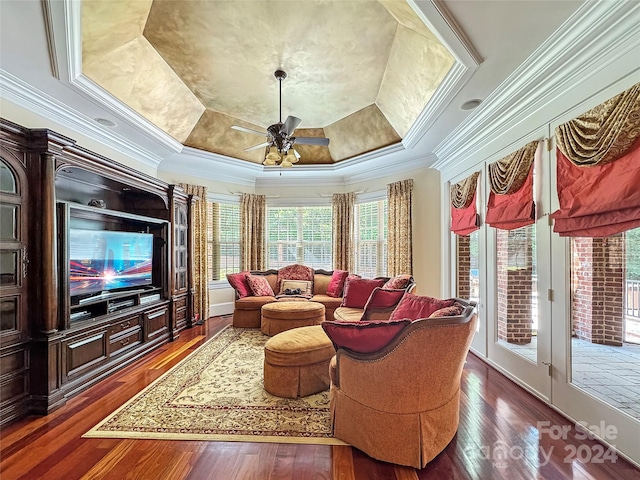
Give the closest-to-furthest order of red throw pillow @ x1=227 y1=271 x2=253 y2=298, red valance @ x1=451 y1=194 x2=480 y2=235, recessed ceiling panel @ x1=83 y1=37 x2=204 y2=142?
recessed ceiling panel @ x1=83 y1=37 x2=204 y2=142, red valance @ x1=451 y1=194 x2=480 y2=235, red throw pillow @ x1=227 y1=271 x2=253 y2=298

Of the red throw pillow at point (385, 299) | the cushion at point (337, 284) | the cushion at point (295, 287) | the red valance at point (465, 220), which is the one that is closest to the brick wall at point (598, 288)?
the red valance at point (465, 220)

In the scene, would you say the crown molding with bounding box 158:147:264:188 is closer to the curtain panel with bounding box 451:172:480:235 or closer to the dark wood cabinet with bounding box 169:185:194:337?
the dark wood cabinet with bounding box 169:185:194:337

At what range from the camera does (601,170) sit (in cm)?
203

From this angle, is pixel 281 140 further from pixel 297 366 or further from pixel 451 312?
pixel 451 312

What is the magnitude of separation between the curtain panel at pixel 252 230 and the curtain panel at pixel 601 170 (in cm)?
542

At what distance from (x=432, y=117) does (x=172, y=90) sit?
139 inches

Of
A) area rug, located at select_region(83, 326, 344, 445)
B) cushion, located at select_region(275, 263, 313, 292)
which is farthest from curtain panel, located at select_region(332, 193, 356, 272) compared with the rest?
area rug, located at select_region(83, 326, 344, 445)

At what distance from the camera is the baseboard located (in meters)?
6.15

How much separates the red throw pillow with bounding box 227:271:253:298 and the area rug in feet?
6.83

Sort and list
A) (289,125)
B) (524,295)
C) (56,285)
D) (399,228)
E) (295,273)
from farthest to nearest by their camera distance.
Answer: (295,273) < (399,228) < (289,125) < (524,295) < (56,285)

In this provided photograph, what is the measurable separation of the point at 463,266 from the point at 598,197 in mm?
2526

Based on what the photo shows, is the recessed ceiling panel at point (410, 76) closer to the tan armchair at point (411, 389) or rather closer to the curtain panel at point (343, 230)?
the curtain panel at point (343, 230)

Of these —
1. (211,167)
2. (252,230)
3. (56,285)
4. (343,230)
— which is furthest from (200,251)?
(56,285)

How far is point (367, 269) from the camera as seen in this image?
6.41 metres
